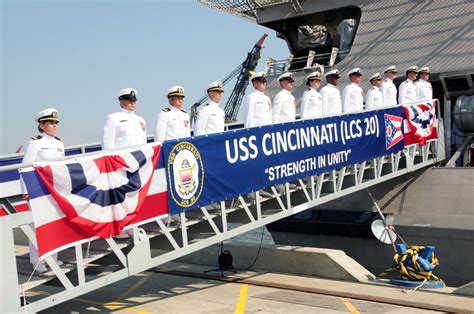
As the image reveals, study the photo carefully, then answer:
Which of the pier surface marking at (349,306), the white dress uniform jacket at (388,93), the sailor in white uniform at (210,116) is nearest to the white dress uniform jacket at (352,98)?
the white dress uniform jacket at (388,93)

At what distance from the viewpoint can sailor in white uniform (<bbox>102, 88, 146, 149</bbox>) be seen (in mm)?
7754

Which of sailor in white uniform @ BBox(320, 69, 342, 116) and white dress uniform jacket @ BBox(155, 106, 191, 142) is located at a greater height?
sailor in white uniform @ BBox(320, 69, 342, 116)

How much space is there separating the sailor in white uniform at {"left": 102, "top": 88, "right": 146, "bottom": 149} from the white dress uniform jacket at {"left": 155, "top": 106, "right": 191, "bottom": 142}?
0.57 metres

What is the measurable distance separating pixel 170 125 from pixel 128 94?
0.94 m

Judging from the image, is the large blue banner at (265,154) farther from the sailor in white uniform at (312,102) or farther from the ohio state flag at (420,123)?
the ohio state flag at (420,123)

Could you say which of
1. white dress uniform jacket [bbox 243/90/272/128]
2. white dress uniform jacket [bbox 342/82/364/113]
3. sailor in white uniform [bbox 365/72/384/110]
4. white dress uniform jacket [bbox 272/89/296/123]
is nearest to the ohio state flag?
sailor in white uniform [bbox 365/72/384/110]

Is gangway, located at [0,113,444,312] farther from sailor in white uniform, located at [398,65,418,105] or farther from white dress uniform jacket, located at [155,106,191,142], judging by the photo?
sailor in white uniform, located at [398,65,418,105]

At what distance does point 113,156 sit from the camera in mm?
7074

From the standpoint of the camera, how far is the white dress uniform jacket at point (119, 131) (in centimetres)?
775

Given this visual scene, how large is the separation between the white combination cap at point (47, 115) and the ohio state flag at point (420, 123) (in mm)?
9029

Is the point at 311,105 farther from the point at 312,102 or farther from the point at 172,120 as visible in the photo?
the point at 172,120

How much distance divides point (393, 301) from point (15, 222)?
5553mm

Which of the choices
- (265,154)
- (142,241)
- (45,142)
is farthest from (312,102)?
(45,142)

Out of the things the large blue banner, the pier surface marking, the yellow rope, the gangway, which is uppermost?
the large blue banner
